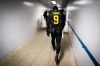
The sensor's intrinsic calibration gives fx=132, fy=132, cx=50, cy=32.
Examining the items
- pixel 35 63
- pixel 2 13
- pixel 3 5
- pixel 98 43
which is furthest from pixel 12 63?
pixel 98 43

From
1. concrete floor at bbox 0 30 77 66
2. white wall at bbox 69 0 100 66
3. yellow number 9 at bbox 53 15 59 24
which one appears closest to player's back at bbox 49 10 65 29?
yellow number 9 at bbox 53 15 59 24

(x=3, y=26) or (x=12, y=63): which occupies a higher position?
(x=3, y=26)

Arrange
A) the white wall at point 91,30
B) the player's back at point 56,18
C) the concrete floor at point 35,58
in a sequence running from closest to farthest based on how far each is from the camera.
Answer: the white wall at point 91,30
the concrete floor at point 35,58
the player's back at point 56,18

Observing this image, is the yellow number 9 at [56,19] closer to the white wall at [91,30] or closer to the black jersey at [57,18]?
the black jersey at [57,18]

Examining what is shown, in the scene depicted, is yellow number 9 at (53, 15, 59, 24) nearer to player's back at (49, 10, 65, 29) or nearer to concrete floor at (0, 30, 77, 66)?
player's back at (49, 10, 65, 29)

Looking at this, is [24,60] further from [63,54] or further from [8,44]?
[63,54]

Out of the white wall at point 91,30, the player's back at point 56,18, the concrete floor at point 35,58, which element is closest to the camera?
the white wall at point 91,30

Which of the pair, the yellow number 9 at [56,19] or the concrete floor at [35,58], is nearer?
the concrete floor at [35,58]

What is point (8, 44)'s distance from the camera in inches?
165

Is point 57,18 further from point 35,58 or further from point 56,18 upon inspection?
point 35,58

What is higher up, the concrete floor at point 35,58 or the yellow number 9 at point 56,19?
the yellow number 9 at point 56,19

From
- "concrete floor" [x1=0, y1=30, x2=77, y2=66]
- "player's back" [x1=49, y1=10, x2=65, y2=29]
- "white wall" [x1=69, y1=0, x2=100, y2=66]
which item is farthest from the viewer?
"player's back" [x1=49, y1=10, x2=65, y2=29]

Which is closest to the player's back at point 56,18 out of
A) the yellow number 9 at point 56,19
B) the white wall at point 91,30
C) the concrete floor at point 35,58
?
the yellow number 9 at point 56,19

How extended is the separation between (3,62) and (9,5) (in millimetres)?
1754
